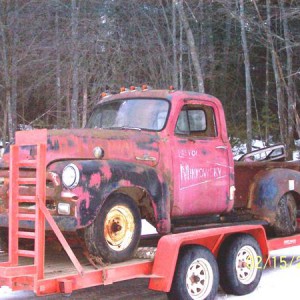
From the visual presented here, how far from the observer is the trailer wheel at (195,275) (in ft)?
19.8

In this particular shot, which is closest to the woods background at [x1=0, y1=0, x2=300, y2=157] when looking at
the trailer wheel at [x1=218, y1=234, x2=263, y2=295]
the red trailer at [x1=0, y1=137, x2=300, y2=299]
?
the trailer wheel at [x1=218, y1=234, x2=263, y2=295]

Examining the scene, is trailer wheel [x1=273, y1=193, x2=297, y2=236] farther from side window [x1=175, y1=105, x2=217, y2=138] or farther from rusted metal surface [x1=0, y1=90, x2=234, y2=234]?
side window [x1=175, y1=105, x2=217, y2=138]

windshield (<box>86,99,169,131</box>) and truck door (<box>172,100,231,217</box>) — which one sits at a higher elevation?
windshield (<box>86,99,169,131</box>)

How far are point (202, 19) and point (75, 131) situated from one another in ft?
72.4

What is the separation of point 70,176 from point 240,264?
267 cm

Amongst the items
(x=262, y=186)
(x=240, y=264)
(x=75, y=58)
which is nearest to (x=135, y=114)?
(x=240, y=264)

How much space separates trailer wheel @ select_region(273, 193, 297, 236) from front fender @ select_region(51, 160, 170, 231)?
2511mm

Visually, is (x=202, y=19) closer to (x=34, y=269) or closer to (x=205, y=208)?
(x=205, y=208)

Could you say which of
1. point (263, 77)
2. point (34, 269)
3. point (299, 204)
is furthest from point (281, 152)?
point (263, 77)

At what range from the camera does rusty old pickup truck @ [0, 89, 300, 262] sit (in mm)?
5609

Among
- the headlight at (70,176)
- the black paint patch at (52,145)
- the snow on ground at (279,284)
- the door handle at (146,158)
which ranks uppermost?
the black paint patch at (52,145)

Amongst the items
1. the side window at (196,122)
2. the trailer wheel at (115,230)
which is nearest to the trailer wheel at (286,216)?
the side window at (196,122)

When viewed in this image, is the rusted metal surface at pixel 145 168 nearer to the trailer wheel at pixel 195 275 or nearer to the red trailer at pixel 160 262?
the red trailer at pixel 160 262

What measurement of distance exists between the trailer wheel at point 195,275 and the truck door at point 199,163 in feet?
2.13
